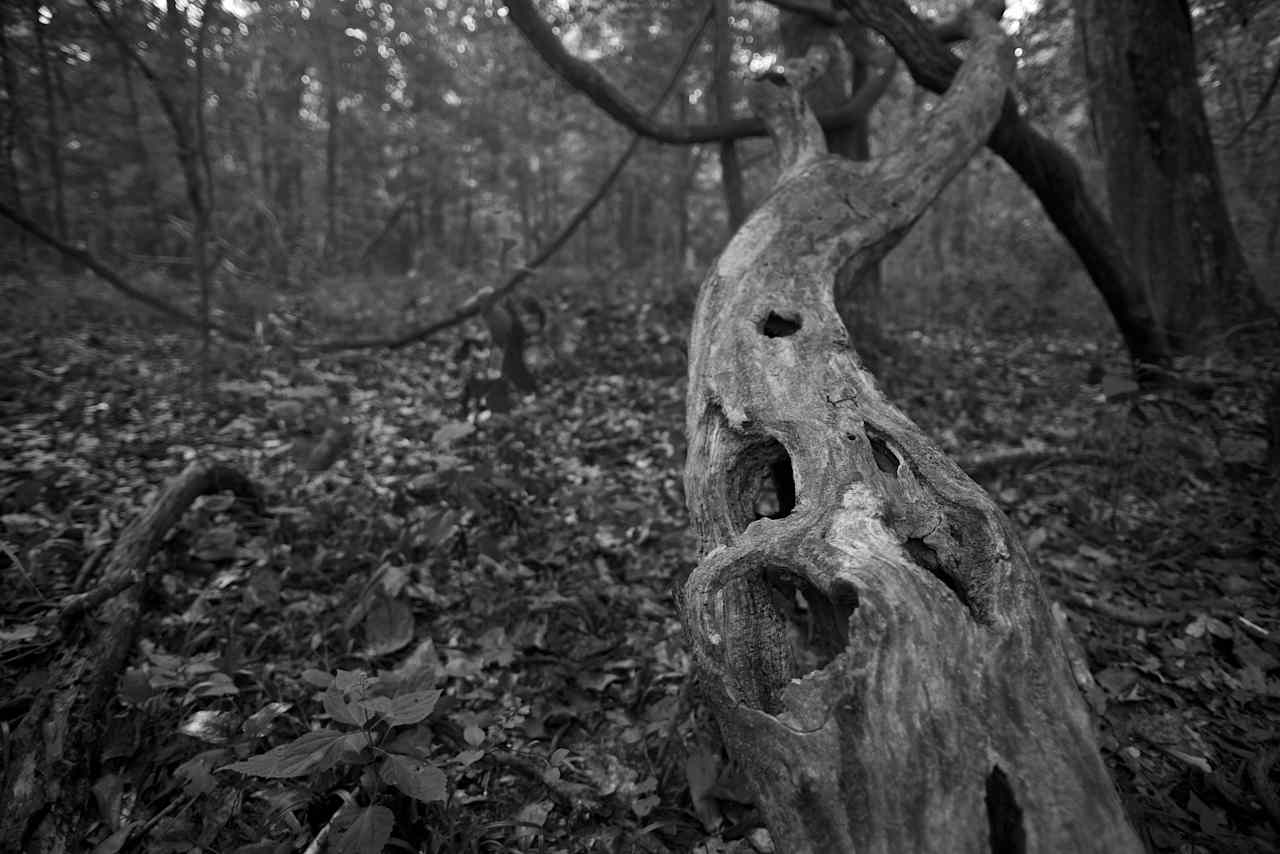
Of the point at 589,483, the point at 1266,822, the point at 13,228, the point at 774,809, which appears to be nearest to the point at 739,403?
the point at 774,809

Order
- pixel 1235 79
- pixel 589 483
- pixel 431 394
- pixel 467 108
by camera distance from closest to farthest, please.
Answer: pixel 589 483 → pixel 431 394 → pixel 1235 79 → pixel 467 108

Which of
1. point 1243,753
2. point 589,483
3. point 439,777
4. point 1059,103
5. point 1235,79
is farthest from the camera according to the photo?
point 1059,103

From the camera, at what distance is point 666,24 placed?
848 centimetres

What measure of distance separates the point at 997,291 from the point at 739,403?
793 cm

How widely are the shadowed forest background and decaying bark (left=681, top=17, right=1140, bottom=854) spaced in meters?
0.51

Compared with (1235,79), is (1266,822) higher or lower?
lower

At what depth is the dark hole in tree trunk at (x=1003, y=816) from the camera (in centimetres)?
108

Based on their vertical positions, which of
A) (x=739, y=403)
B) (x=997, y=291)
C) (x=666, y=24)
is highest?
(x=666, y=24)

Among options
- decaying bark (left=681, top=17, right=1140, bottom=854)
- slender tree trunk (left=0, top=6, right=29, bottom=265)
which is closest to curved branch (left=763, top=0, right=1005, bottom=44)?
decaying bark (left=681, top=17, right=1140, bottom=854)

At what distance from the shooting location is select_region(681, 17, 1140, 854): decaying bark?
1.10 metres

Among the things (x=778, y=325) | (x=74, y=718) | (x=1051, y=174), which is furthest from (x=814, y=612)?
(x=1051, y=174)

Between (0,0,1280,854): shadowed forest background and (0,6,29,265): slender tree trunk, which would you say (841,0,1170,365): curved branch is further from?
(0,6,29,265): slender tree trunk

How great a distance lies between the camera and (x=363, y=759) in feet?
5.48

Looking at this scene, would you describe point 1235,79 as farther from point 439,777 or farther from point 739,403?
point 439,777
